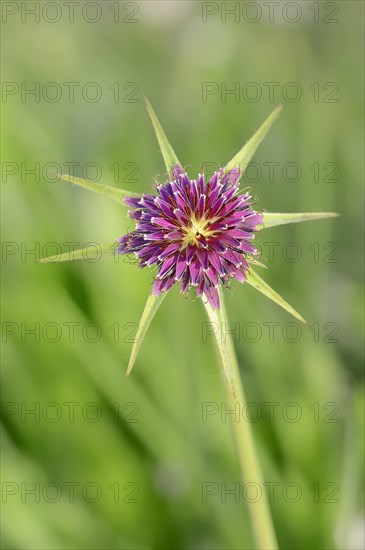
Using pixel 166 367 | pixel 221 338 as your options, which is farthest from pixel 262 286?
pixel 166 367

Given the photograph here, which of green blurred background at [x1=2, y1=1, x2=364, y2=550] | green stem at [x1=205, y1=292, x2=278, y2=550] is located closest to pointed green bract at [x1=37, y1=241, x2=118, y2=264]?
green stem at [x1=205, y1=292, x2=278, y2=550]

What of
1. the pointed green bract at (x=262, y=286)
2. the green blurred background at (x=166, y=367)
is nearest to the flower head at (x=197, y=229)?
the pointed green bract at (x=262, y=286)

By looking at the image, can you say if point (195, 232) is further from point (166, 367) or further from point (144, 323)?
point (166, 367)

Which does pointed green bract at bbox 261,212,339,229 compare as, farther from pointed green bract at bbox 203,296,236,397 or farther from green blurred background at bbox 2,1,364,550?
green blurred background at bbox 2,1,364,550

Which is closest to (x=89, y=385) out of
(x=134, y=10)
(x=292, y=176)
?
(x=292, y=176)

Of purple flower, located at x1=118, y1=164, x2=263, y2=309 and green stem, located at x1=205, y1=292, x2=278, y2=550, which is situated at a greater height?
purple flower, located at x1=118, y1=164, x2=263, y2=309

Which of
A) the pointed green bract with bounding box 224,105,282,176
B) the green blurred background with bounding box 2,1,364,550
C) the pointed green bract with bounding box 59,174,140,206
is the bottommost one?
the green blurred background with bounding box 2,1,364,550
